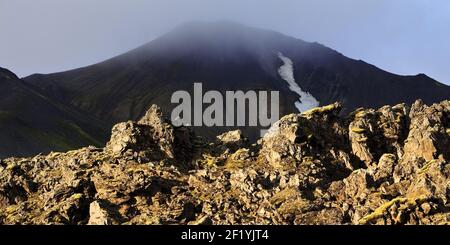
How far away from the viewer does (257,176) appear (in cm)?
6300

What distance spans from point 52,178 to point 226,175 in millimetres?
16791

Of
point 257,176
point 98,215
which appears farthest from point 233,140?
point 98,215

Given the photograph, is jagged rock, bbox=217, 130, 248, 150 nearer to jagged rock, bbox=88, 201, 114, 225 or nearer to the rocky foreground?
the rocky foreground

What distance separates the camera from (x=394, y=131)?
249 ft

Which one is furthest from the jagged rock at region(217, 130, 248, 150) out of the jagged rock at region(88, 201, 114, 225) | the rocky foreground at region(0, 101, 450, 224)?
the jagged rock at region(88, 201, 114, 225)

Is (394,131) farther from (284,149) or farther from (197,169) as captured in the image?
(197,169)

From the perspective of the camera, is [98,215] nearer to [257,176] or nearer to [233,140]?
[257,176]

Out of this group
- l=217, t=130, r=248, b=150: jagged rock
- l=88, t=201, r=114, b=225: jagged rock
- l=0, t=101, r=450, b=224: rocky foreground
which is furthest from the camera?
l=217, t=130, r=248, b=150: jagged rock

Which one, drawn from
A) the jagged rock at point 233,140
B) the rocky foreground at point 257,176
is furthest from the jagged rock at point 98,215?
the jagged rock at point 233,140

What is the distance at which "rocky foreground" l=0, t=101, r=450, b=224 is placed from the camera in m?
57.8

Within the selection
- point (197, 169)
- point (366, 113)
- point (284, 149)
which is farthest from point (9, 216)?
point (366, 113)

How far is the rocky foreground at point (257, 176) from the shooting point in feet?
190

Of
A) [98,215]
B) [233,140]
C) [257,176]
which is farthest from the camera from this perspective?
[233,140]
